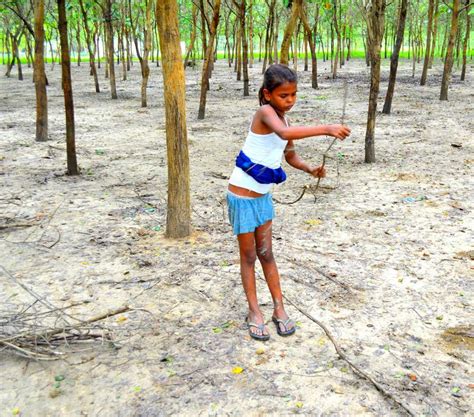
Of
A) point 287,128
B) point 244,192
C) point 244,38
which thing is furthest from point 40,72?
point 287,128

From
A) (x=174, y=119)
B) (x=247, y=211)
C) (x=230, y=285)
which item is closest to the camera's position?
(x=247, y=211)

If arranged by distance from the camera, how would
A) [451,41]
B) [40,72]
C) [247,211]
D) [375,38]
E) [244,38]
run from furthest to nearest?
[244,38] < [451,41] < [40,72] < [375,38] < [247,211]

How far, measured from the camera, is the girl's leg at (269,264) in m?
3.18

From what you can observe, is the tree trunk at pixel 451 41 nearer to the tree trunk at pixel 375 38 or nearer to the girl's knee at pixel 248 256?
the tree trunk at pixel 375 38

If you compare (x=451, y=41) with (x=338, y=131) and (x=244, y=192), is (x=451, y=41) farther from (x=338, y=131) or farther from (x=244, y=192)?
(x=338, y=131)

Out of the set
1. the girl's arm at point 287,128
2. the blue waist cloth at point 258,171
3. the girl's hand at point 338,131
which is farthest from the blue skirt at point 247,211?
the girl's hand at point 338,131

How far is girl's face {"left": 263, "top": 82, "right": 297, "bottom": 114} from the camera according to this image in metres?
2.74

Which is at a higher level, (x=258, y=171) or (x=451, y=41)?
(x=451, y=41)

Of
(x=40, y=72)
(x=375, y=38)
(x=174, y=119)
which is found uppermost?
(x=375, y=38)

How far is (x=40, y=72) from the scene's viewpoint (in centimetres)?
903

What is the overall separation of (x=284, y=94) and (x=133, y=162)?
18.9 feet

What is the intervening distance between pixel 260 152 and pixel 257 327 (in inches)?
44.0

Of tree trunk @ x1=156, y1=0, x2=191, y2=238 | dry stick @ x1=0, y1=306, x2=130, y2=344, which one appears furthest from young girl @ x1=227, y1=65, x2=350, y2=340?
tree trunk @ x1=156, y1=0, x2=191, y2=238

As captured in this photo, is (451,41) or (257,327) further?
(451,41)
